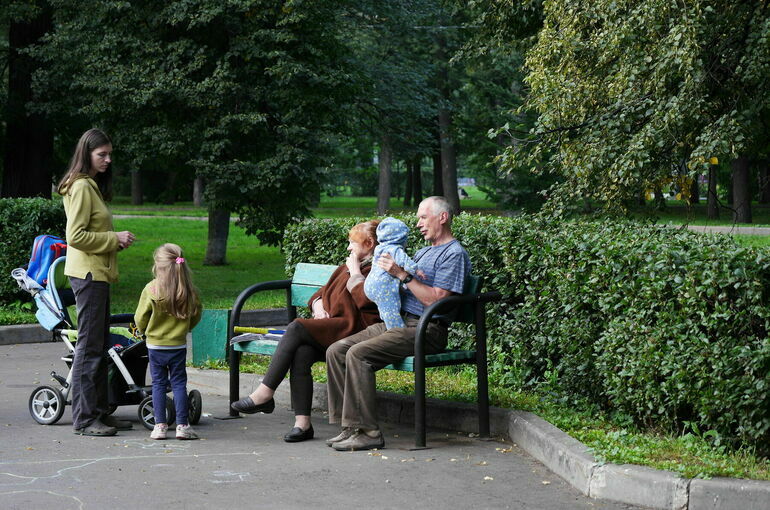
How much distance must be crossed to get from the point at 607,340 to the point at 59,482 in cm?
322

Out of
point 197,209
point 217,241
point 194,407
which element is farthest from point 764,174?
point 194,407

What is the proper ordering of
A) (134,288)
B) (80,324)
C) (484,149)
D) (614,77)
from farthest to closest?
(484,149)
(134,288)
(614,77)
(80,324)

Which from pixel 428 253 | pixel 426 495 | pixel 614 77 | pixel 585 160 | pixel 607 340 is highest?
pixel 614 77

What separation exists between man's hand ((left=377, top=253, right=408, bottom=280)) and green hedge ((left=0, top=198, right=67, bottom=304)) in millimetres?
7368

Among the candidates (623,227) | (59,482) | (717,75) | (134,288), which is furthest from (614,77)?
(134,288)

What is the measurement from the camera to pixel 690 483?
5078 mm

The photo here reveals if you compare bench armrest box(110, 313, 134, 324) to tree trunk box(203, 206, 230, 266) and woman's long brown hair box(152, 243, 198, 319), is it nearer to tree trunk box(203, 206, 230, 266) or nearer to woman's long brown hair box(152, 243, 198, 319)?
woman's long brown hair box(152, 243, 198, 319)

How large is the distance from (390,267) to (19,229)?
24.7 ft

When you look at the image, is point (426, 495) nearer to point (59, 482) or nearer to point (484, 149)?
point (59, 482)

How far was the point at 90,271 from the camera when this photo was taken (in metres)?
7.05

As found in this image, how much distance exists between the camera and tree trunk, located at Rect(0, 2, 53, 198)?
62.3ft

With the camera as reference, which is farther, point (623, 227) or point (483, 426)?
point (623, 227)

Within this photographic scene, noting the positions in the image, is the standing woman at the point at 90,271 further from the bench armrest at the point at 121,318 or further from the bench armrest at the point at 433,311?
the bench armrest at the point at 433,311

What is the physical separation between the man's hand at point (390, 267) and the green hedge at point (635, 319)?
103cm
